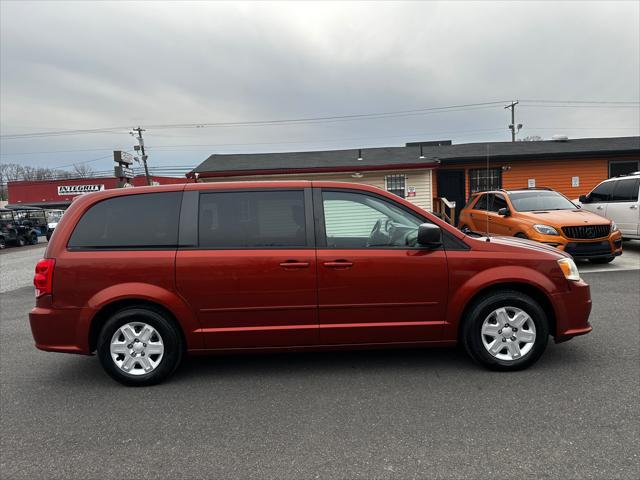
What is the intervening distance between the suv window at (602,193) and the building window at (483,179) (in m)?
5.36

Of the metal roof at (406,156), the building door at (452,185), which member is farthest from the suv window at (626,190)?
the building door at (452,185)

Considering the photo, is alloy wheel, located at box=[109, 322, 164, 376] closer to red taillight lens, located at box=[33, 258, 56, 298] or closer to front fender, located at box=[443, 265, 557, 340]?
red taillight lens, located at box=[33, 258, 56, 298]

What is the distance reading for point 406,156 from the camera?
1680cm

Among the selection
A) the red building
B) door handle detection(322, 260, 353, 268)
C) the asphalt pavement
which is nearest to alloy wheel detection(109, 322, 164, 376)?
the asphalt pavement

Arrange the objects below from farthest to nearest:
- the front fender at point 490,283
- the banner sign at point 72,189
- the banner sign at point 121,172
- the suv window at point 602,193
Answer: the banner sign at point 72,189, the banner sign at point 121,172, the suv window at point 602,193, the front fender at point 490,283

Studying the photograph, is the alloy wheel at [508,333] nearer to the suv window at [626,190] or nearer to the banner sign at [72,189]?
the suv window at [626,190]

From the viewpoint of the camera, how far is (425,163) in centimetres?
1482

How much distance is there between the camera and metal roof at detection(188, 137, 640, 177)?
49.5 feet

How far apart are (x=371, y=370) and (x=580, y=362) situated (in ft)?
6.35

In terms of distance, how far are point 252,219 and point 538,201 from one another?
800cm

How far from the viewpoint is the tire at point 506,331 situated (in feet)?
11.6

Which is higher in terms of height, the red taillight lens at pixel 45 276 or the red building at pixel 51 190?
the red building at pixel 51 190

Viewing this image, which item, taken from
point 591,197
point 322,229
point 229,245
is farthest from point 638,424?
point 591,197

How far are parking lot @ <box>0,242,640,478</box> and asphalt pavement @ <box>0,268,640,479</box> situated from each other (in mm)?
11
